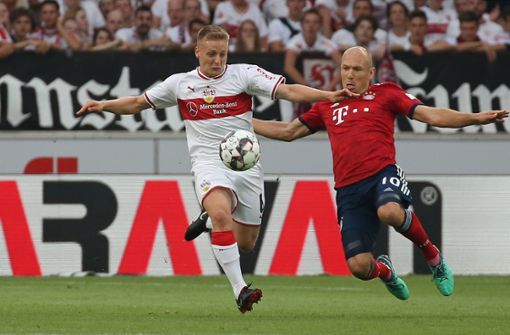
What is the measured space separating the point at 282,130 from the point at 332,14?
6.92m

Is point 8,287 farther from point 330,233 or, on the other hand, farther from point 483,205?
point 483,205

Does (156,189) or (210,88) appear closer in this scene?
(210,88)

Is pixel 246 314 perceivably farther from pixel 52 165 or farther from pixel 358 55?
pixel 52 165

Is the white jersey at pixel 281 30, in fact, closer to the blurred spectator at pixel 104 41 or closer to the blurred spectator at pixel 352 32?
the blurred spectator at pixel 352 32

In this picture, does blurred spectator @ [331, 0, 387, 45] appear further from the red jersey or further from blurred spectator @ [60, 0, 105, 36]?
the red jersey

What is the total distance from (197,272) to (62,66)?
3437 mm

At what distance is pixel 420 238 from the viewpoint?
31.8 ft

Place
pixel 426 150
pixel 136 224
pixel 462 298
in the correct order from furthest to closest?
1. pixel 426 150
2. pixel 136 224
3. pixel 462 298

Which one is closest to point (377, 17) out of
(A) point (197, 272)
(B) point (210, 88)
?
(A) point (197, 272)

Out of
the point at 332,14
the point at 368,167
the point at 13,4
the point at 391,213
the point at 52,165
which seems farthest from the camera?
the point at 332,14

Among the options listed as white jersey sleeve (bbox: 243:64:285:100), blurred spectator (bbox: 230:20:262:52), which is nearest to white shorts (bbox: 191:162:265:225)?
white jersey sleeve (bbox: 243:64:285:100)

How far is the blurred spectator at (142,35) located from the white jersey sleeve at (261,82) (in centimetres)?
624

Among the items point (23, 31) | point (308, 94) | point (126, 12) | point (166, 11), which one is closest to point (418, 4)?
point (166, 11)

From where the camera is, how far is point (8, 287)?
41.2 feet
